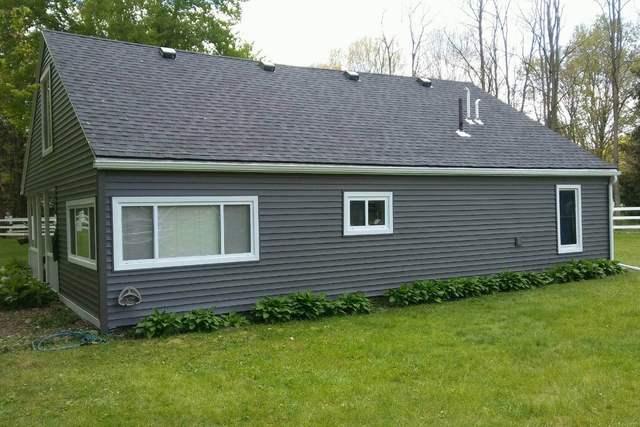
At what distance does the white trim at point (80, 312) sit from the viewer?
8.10 metres

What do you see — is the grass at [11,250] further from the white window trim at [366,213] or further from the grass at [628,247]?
the grass at [628,247]

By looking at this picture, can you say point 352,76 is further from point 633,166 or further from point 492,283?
point 633,166

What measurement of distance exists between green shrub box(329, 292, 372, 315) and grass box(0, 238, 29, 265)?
42.2 feet

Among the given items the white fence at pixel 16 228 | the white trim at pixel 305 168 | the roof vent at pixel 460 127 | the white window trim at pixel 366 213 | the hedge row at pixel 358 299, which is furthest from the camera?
the white fence at pixel 16 228

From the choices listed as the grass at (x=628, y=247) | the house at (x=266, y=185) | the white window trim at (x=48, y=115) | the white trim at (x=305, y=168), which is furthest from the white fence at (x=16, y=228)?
the grass at (x=628, y=247)

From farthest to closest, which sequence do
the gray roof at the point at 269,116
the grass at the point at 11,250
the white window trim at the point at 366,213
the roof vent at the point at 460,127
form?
the grass at the point at 11,250, the roof vent at the point at 460,127, the white window trim at the point at 366,213, the gray roof at the point at 269,116

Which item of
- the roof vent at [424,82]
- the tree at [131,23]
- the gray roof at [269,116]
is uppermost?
the tree at [131,23]

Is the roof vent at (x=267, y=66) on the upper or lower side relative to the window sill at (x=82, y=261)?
upper

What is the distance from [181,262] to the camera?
8164 mm

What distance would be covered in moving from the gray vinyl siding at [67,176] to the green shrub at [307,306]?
2.94 metres

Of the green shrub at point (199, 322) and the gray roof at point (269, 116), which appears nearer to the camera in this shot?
the green shrub at point (199, 322)

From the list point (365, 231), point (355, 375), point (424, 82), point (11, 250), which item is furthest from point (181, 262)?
point (11, 250)

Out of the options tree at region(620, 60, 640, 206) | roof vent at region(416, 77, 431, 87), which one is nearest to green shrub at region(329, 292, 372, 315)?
roof vent at region(416, 77, 431, 87)

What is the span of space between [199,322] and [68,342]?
1.72m
